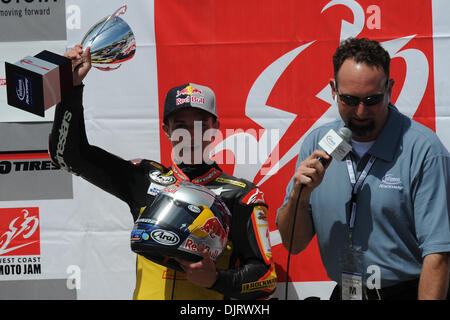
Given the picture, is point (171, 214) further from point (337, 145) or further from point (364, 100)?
point (364, 100)

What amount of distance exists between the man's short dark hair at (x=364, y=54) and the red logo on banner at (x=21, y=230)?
6.38 feet

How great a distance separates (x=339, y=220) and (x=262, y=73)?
1.24 m

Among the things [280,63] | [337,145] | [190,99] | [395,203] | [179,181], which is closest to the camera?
[337,145]

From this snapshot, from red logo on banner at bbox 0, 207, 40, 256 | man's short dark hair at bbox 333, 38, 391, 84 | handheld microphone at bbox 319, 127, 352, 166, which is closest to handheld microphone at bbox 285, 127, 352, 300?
handheld microphone at bbox 319, 127, 352, 166

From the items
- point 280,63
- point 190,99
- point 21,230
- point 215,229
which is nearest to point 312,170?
point 215,229

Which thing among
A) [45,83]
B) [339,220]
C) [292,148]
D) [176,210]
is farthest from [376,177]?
[45,83]

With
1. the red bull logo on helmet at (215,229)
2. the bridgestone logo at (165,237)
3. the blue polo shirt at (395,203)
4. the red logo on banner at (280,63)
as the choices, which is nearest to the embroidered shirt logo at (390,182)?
the blue polo shirt at (395,203)

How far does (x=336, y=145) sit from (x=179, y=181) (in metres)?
0.73

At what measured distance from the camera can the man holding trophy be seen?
2285mm

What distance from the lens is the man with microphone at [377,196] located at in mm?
1897

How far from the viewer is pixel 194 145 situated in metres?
2.46

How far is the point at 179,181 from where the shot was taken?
2.30m

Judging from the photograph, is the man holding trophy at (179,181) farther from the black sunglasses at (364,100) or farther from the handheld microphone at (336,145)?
the black sunglasses at (364,100)

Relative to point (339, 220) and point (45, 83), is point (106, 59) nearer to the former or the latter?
point (45, 83)
